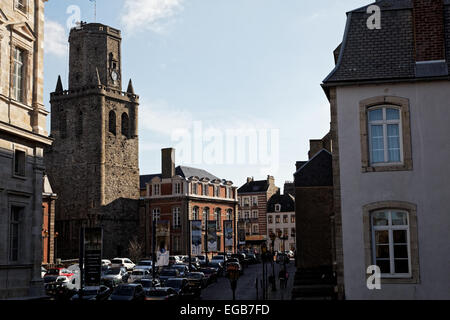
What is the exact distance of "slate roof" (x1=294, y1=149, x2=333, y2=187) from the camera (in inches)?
1694

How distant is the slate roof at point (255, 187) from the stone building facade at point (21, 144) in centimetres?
9387

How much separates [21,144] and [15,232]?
150 inches

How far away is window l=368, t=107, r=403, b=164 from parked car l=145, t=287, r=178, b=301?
50.5ft

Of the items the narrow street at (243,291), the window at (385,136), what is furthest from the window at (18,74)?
the window at (385,136)

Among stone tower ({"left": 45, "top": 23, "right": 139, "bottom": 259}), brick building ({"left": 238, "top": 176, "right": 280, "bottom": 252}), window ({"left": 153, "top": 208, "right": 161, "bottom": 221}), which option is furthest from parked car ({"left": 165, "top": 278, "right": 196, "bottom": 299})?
brick building ({"left": 238, "top": 176, "right": 280, "bottom": 252})

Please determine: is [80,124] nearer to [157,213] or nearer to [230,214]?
[157,213]

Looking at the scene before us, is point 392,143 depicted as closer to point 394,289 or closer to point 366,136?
point 366,136

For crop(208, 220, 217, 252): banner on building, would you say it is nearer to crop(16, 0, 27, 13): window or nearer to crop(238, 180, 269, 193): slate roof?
crop(16, 0, 27, 13): window

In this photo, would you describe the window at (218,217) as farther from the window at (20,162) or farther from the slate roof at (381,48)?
the slate roof at (381,48)

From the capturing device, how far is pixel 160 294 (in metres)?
32.8

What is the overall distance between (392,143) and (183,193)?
70658 mm

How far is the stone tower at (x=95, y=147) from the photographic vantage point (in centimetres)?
8794

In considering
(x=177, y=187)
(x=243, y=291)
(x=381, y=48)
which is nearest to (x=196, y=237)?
(x=243, y=291)
